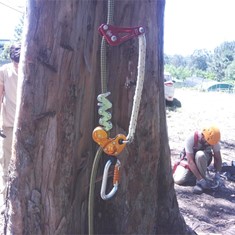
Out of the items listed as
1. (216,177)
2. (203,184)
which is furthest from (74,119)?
(216,177)

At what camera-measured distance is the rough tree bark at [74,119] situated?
7.14 ft

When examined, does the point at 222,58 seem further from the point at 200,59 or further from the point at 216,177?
the point at 216,177

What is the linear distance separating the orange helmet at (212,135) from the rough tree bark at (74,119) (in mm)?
2840

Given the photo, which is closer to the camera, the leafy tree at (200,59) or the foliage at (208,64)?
the foliage at (208,64)

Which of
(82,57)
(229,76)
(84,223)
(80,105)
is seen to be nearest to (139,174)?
(84,223)

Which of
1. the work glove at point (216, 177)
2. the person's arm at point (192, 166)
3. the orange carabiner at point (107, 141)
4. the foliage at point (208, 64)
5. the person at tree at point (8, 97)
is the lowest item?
the work glove at point (216, 177)

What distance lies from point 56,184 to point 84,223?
1.41ft

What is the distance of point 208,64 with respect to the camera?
3730 inches

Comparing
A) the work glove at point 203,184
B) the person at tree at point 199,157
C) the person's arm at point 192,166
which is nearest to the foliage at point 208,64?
the person at tree at point 199,157

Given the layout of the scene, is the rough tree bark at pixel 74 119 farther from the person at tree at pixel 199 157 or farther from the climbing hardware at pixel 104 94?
the person at tree at pixel 199 157

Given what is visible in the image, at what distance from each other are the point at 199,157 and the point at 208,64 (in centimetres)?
9231

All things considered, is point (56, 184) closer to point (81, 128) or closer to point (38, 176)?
point (38, 176)

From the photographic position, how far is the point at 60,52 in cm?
217

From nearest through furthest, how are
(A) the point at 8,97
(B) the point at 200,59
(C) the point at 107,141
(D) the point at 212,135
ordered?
(C) the point at 107,141 < (A) the point at 8,97 < (D) the point at 212,135 < (B) the point at 200,59
